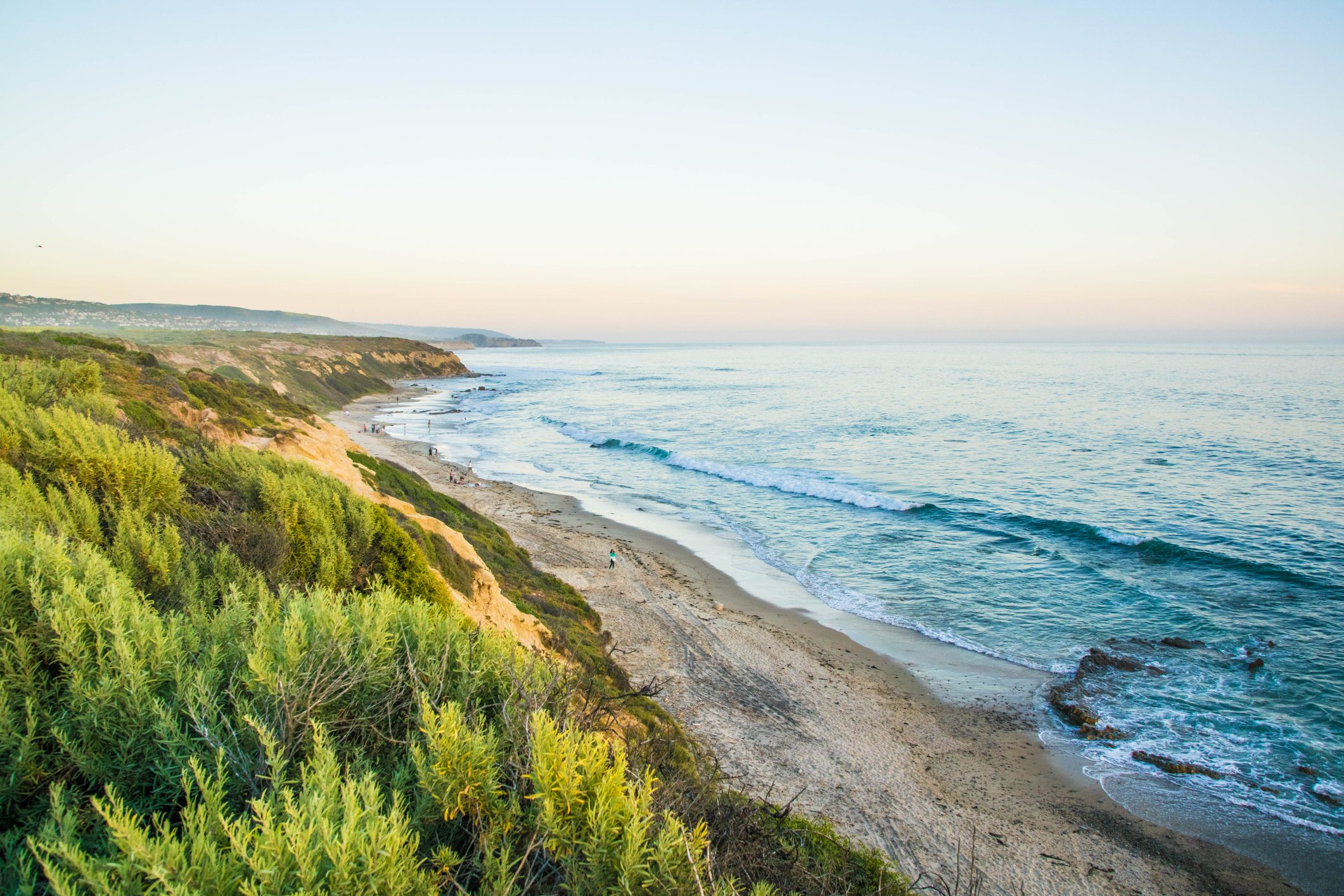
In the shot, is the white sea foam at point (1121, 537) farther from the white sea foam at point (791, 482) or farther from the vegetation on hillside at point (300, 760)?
the vegetation on hillside at point (300, 760)

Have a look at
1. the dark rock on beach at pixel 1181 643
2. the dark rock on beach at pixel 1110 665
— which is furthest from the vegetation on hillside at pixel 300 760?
the dark rock on beach at pixel 1181 643

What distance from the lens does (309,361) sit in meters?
68.8

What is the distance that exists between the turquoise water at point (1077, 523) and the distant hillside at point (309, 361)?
32.2ft

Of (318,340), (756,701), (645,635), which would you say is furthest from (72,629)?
(318,340)

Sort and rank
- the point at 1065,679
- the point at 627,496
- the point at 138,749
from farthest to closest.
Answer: the point at 627,496 < the point at 1065,679 < the point at 138,749

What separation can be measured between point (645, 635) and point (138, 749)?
1263cm


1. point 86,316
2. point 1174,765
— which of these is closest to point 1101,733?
point 1174,765

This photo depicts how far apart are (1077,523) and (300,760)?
91.0ft

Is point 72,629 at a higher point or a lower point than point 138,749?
higher

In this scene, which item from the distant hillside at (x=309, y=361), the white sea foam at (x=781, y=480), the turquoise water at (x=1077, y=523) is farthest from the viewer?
the distant hillside at (x=309, y=361)

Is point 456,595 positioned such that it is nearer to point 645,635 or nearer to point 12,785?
point 645,635

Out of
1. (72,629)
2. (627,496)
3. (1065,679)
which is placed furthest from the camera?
(627,496)

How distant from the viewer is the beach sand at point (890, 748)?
8914mm

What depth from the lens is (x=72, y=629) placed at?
11.2ft
